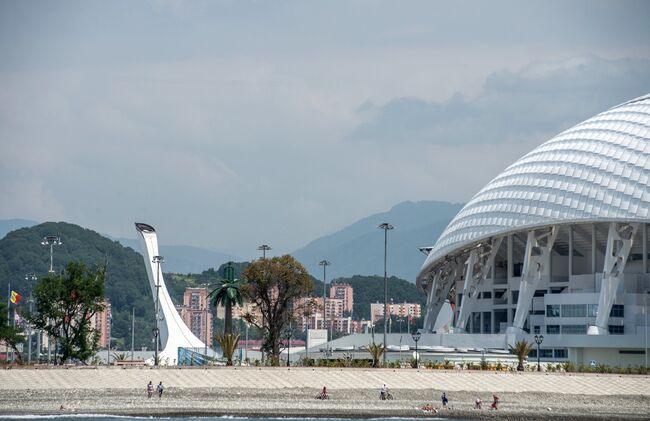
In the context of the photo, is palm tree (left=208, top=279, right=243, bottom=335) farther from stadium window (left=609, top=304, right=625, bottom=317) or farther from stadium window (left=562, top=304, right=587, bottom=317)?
stadium window (left=609, top=304, right=625, bottom=317)

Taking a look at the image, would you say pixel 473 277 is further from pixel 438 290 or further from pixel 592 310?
pixel 592 310

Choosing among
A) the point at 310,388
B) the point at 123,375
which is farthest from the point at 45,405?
the point at 310,388

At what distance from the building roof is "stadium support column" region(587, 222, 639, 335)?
1.71 metres

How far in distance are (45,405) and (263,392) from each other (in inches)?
454

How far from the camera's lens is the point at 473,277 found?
113750 millimetres

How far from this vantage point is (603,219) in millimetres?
97250

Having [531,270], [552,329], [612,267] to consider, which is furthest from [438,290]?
[612,267]

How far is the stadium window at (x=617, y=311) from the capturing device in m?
98.7

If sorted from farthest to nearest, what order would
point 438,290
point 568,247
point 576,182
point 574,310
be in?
point 438,290 < point 568,247 < point 576,182 < point 574,310

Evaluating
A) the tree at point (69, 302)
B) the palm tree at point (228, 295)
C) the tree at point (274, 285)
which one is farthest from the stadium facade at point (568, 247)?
the tree at point (69, 302)

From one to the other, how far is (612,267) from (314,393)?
123ft

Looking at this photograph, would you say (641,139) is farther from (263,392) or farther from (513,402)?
(263,392)

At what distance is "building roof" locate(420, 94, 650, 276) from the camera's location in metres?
97.9

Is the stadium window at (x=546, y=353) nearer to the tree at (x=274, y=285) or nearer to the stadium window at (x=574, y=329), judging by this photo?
the stadium window at (x=574, y=329)
